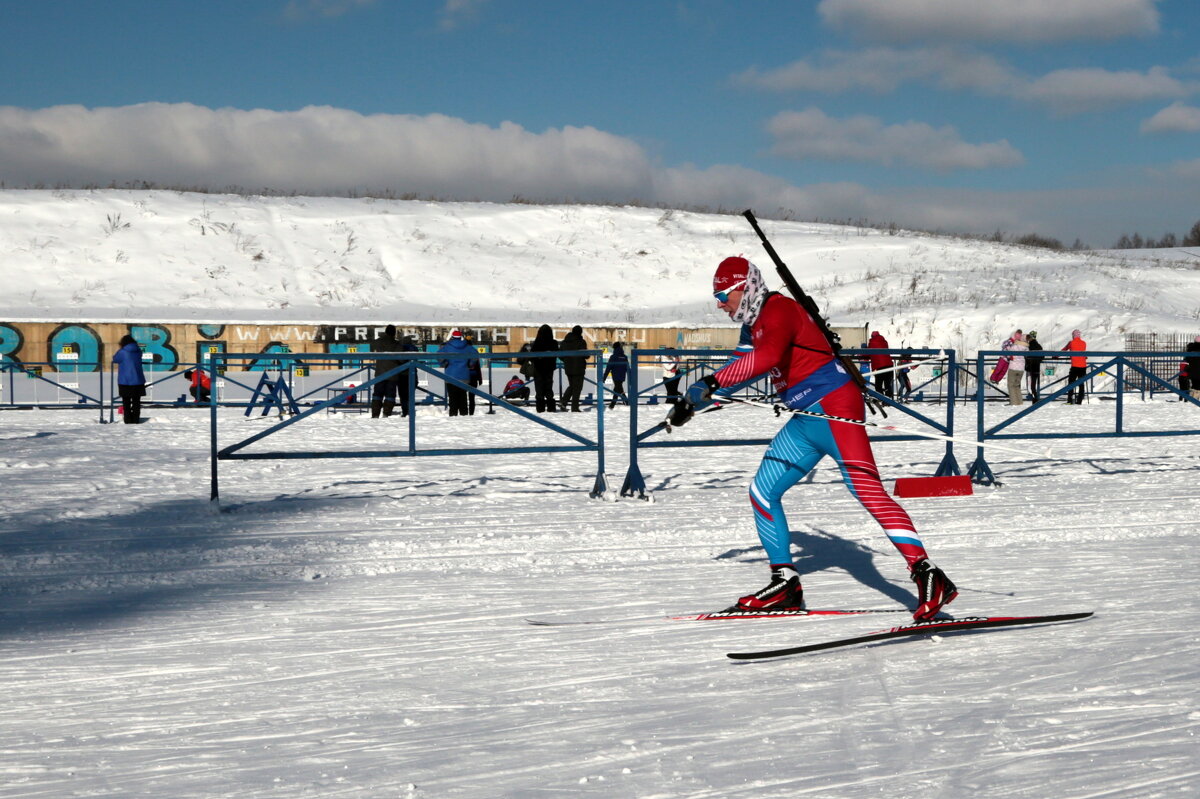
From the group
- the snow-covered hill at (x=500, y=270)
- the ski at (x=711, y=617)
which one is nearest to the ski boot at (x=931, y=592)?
the ski at (x=711, y=617)

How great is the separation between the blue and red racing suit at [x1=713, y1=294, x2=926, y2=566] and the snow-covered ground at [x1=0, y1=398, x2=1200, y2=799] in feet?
1.54

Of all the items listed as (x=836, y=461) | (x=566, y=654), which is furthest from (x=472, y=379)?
(x=566, y=654)

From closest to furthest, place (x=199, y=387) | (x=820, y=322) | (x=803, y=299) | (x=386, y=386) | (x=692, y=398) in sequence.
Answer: (x=692, y=398) < (x=820, y=322) < (x=803, y=299) < (x=386, y=386) < (x=199, y=387)

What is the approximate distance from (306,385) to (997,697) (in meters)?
24.1

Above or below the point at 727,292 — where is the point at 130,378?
below

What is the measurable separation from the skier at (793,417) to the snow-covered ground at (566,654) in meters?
0.37

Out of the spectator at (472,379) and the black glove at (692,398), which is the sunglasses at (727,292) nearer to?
the black glove at (692,398)

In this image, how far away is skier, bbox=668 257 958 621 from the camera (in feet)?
16.6

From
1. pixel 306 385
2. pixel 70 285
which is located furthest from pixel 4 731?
pixel 70 285

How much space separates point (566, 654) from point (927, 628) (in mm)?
1543

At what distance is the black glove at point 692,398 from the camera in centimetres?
502

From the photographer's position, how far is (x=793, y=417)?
17.6 ft

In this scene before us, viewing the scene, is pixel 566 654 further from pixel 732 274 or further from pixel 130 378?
pixel 130 378

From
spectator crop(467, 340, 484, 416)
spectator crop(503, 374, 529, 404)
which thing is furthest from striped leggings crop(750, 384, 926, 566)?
spectator crop(503, 374, 529, 404)
